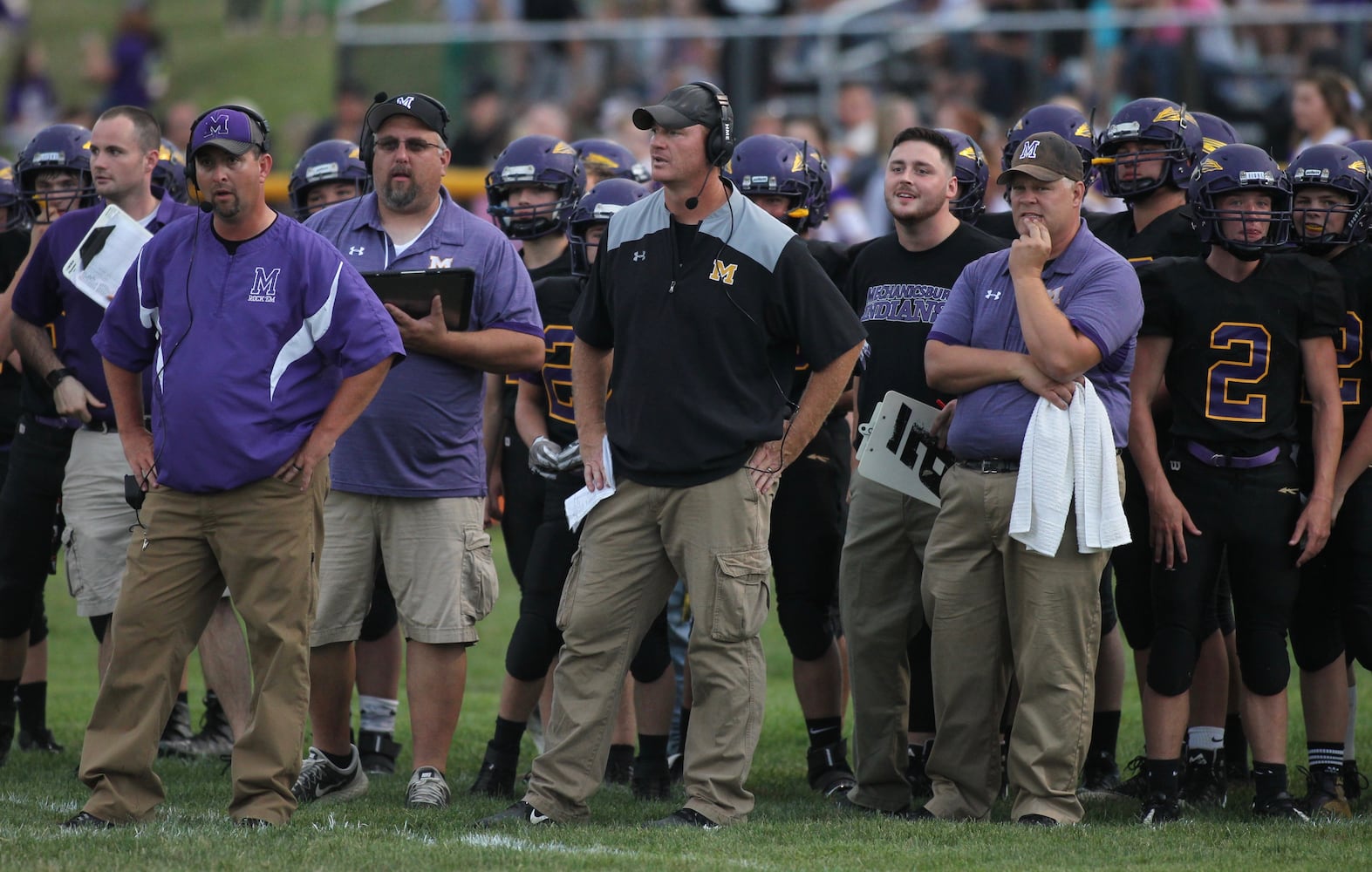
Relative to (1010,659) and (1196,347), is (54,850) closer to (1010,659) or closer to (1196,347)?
(1010,659)

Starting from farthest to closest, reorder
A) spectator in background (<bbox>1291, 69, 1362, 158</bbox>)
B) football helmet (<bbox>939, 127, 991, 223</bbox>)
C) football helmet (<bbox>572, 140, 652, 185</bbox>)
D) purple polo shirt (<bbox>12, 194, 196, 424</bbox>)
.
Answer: spectator in background (<bbox>1291, 69, 1362, 158</bbox>) → football helmet (<bbox>572, 140, 652, 185</bbox>) → football helmet (<bbox>939, 127, 991, 223</bbox>) → purple polo shirt (<bbox>12, 194, 196, 424</bbox>)

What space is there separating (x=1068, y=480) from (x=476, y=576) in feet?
7.12

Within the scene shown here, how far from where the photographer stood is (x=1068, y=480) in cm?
607

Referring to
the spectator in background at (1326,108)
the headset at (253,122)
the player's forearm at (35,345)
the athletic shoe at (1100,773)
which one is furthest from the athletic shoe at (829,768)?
the spectator in background at (1326,108)

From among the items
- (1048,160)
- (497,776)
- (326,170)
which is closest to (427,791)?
(497,776)

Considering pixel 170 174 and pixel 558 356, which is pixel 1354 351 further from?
pixel 170 174

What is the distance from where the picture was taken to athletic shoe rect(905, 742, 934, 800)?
A: 707cm

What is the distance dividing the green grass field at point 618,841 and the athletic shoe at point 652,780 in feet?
0.20

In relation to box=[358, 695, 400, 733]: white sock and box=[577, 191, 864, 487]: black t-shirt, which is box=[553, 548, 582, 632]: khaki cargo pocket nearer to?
box=[577, 191, 864, 487]: black t-shirt

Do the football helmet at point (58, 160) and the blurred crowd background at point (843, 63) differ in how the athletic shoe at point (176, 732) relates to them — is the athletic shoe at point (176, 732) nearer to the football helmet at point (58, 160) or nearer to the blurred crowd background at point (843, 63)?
the football helmet at point (58, 160)

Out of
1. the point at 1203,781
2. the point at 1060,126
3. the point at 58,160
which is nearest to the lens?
the point at 1203,781

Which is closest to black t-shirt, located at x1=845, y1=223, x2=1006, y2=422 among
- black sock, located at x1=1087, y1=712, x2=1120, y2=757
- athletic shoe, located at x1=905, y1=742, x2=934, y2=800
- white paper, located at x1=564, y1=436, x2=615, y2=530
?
white paper, located at x1=564, y1=436, x2=615, y2=530

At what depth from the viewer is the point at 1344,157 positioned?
6738 millimetres

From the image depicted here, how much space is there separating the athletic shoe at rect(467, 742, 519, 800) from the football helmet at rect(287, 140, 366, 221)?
2746 mm
